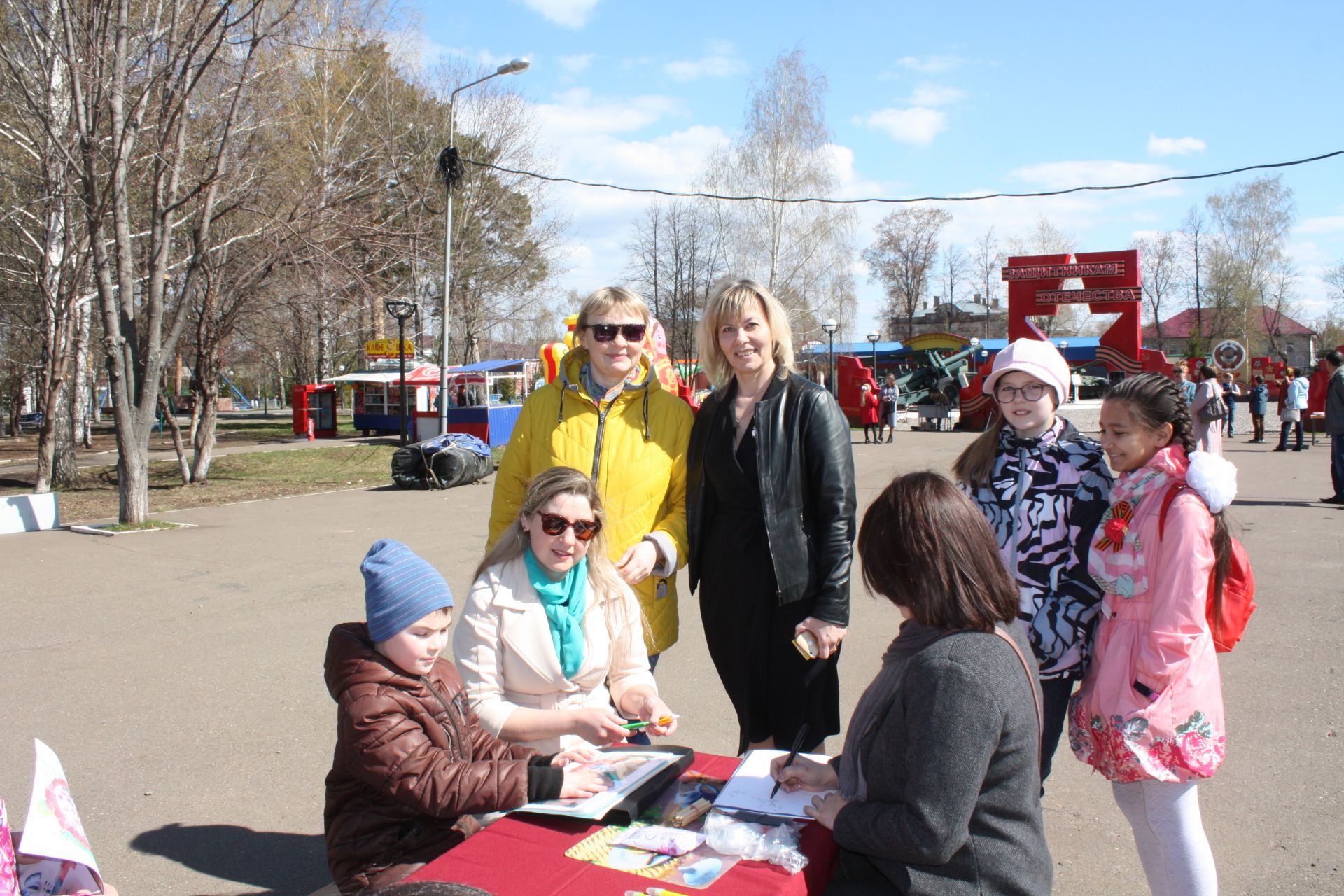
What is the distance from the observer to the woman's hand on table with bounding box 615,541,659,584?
2.90 meters

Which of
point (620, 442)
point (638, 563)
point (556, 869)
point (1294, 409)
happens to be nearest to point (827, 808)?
point (556, 869)

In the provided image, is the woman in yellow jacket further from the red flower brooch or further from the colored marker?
the red flower brooch

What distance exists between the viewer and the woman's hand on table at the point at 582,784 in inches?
82.3

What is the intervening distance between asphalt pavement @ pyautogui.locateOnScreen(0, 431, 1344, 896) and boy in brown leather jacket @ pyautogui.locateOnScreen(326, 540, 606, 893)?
3.39ft

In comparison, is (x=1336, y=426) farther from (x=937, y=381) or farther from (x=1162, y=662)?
(x=937, y=381)

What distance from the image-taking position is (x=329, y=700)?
16.0ft

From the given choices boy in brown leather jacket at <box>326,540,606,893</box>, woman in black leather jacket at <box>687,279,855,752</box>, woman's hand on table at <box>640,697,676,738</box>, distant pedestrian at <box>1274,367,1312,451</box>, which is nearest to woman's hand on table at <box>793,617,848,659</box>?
woman in black leather jacket at <box>687,279,855,752</box>

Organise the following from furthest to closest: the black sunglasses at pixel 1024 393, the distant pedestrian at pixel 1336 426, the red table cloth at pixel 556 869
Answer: the distant pedestrian at pixel 1336 426, the black sunglasses at pixel 1024 393, the red table cloth at pixel 556 869

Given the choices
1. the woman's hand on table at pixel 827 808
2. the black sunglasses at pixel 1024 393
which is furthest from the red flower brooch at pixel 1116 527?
the woman's hand on table at pixel 827 808

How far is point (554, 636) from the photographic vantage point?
2.67 m

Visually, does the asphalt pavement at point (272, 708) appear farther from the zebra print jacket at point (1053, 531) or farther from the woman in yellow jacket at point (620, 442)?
the woman in yellow jacket at point (620, 442)

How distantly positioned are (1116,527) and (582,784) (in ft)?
5.34

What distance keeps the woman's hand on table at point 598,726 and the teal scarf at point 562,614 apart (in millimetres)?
179

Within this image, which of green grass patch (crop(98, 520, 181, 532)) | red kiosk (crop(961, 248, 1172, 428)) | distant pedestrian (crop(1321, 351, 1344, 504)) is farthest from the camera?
red kiosk (crop(961, 248, 1172, 428))
